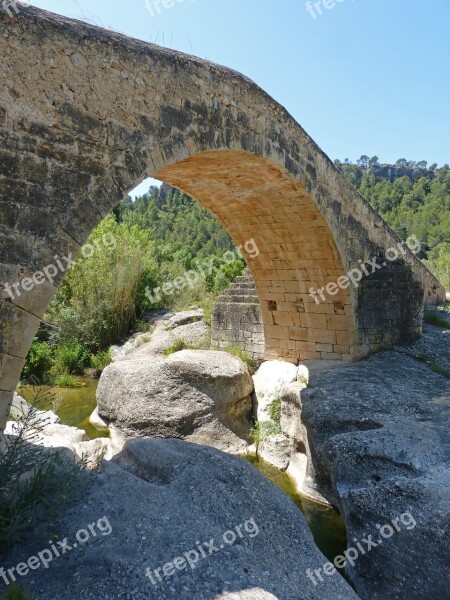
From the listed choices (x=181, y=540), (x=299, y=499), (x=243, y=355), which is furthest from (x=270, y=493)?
(x=243, y=355)

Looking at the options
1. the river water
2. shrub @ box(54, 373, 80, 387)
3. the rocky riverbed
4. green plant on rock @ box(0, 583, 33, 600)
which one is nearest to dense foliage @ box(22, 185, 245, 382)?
shrub @ box(54, 373, 80, 387)

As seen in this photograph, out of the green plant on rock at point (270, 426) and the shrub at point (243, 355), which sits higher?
the shrub at point (243, 355)

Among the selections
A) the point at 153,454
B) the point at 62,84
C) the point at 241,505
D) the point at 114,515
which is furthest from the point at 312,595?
the point at 62,84

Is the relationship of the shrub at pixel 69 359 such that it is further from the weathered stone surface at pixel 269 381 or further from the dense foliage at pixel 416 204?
the dense foliage at pixel 416 204

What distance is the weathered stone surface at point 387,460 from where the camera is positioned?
368 cm

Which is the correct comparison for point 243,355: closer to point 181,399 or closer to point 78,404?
point 181,399

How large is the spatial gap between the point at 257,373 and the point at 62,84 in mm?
6130

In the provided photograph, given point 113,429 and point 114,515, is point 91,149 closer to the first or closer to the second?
point 114,515

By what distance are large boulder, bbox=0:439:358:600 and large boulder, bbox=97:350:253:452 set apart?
303 cm

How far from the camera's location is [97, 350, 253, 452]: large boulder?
279 inches

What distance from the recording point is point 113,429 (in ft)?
24.4

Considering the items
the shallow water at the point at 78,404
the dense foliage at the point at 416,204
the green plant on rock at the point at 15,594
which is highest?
the dense foliage at the point at 416,204

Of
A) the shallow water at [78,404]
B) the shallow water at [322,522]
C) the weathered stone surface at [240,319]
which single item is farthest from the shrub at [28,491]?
the weathered stone surface at [240,319]

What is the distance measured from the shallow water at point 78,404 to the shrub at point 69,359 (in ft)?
1.66
